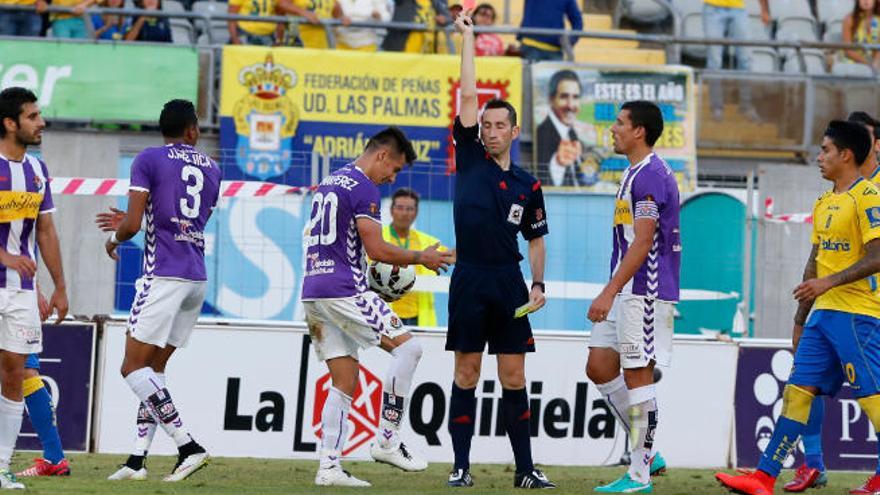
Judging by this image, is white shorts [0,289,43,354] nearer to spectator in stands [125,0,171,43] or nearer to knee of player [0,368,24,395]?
knee of player [0,368,24,395]

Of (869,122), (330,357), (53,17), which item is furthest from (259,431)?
(53,17)

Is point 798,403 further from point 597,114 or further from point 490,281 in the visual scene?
point 597,114

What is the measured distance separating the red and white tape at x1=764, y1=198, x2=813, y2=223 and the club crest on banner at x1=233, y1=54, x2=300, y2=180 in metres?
5.04

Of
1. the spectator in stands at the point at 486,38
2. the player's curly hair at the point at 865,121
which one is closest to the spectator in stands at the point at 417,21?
the spectator in stands at the point at 486,38

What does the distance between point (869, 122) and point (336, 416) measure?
4191 mm

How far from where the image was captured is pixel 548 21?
20.2 meters

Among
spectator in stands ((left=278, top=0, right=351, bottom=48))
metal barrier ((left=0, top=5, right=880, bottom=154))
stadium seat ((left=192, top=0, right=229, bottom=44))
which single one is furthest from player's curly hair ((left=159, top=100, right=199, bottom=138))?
metal barrier ((left=0, top=5, right=880, bottom=154))

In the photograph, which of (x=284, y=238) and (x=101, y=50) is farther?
(x=101, y=50)

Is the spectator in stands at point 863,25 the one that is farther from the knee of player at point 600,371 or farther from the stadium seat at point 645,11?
the knee of player at point 600,371

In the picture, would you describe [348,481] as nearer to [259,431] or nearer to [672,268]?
[672,268]

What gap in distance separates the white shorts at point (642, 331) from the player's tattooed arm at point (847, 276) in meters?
1.01

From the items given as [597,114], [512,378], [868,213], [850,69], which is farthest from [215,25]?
[868,213]

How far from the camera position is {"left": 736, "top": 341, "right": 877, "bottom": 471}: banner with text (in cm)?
1454

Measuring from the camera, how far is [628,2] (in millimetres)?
21812
